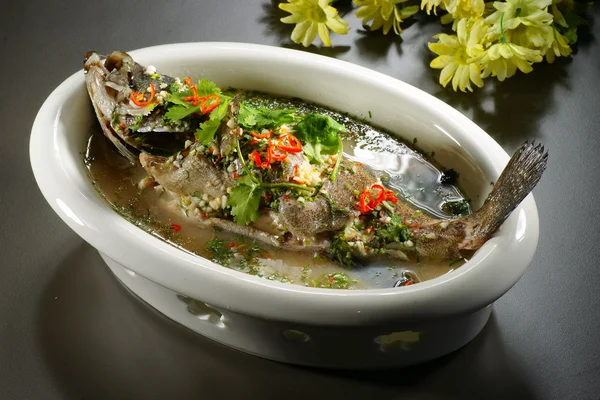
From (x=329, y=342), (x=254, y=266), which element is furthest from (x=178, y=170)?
(x=329, y=342)

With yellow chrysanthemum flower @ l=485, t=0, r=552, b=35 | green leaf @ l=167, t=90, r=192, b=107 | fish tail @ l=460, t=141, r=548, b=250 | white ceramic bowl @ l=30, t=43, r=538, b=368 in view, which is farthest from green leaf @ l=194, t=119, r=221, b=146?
yellow chrysanthemum flower @ l=485, t=0, r=552, b=35

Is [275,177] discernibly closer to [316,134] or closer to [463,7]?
[316,134]

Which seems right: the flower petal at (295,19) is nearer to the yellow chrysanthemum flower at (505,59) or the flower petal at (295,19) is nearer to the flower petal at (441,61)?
the flower petal at (441,61)

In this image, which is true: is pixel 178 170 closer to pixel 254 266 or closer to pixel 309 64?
pixel 254 266

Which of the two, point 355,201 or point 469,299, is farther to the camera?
point 355,201

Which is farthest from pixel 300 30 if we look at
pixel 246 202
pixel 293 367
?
pixel 293 367

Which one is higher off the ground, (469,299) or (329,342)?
(469,299)

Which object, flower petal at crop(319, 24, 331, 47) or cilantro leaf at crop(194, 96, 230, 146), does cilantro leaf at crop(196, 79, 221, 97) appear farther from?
flower petal at crop(319, 24, 331, 47)

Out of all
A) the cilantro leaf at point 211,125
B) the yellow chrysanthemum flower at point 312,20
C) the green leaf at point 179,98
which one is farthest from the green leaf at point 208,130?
the yellow chrysanthemum flower at point 312,20
